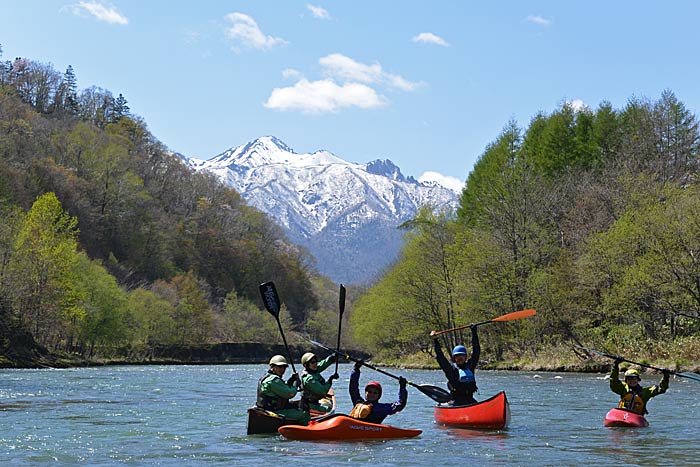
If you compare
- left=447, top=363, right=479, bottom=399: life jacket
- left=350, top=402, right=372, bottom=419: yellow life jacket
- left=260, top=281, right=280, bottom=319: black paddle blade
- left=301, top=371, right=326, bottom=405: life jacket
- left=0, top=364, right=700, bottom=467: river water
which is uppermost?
left=260, top=281, right=280, bottom=319: black paddle blade

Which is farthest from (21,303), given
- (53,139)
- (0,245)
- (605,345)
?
(53,139)

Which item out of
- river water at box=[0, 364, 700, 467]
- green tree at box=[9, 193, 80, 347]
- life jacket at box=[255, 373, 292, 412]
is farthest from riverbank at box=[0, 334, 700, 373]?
life jacket at box=[255, 373, 292, 412]

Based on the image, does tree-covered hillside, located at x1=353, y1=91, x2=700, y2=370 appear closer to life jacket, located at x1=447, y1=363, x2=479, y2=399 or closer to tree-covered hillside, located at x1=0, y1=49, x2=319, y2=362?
life jacket, located at x1=447, y1=363, x2=479, y2=399

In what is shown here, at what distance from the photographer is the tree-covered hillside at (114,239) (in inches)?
2179

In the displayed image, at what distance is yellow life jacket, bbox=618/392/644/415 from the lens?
18.8 m

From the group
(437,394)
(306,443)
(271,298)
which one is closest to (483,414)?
(437,394)

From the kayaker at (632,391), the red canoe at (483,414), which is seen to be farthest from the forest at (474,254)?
the red canoe at (483,414)

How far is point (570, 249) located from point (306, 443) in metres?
36.3

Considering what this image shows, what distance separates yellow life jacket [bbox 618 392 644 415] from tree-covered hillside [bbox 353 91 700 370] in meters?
11.7

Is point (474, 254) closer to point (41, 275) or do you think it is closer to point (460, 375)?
point (41, 275)

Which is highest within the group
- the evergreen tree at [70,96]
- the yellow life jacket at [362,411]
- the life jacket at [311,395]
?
the evergreen tree at [70,96]

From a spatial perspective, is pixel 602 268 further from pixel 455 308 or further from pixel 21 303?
pixel 21 303

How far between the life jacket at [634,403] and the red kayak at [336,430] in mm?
5709

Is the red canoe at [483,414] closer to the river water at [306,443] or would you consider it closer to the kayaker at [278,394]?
the river water at [306,443]
